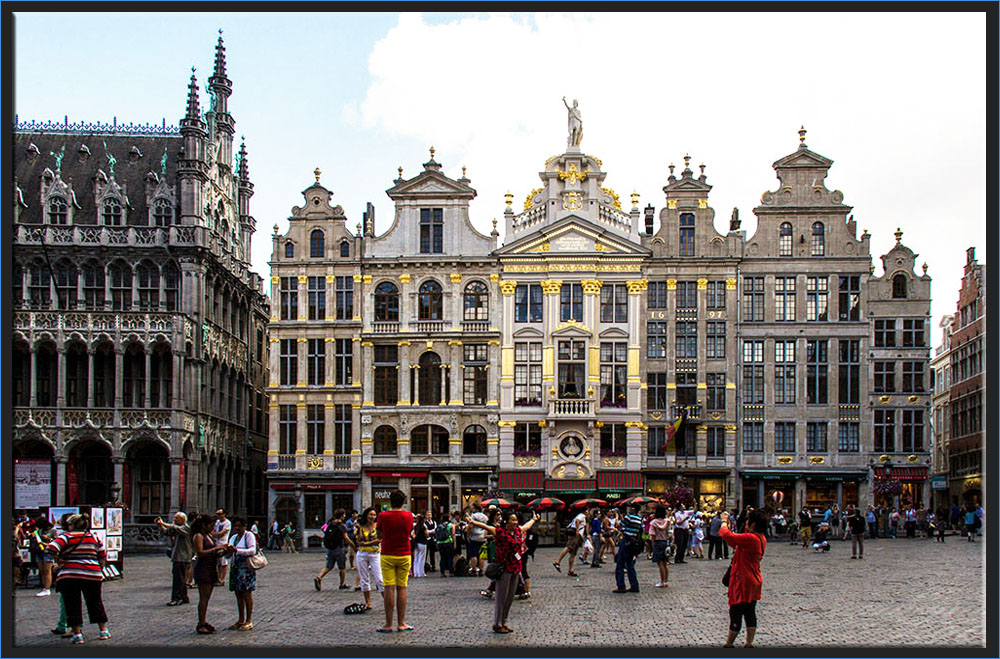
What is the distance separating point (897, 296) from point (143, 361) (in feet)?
120

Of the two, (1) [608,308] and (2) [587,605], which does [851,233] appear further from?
(2) [587,605]

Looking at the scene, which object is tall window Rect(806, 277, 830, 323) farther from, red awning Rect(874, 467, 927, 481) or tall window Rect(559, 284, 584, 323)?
tall window Rect(559, 284, 584, 323)

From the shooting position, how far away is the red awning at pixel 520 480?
60312 mm

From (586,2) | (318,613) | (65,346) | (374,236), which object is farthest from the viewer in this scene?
(374,236)

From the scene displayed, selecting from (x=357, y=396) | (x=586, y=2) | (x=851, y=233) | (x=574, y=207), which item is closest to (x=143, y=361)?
(x=357, y=396)

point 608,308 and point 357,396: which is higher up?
point 608,308

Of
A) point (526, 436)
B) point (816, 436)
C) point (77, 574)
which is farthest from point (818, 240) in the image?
point (77, 574)

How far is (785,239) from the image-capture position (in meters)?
61.4

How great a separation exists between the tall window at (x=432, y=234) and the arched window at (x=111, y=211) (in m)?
14.8

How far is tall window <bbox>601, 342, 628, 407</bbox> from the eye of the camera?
200ft

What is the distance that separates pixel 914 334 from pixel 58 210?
4185cm

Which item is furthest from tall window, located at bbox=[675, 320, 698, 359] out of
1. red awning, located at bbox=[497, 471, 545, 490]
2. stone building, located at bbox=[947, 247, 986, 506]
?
stone building, located at bbox=[947, 247, 986, 506]

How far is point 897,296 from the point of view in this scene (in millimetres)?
61344

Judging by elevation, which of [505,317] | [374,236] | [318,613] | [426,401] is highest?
[374,236]
